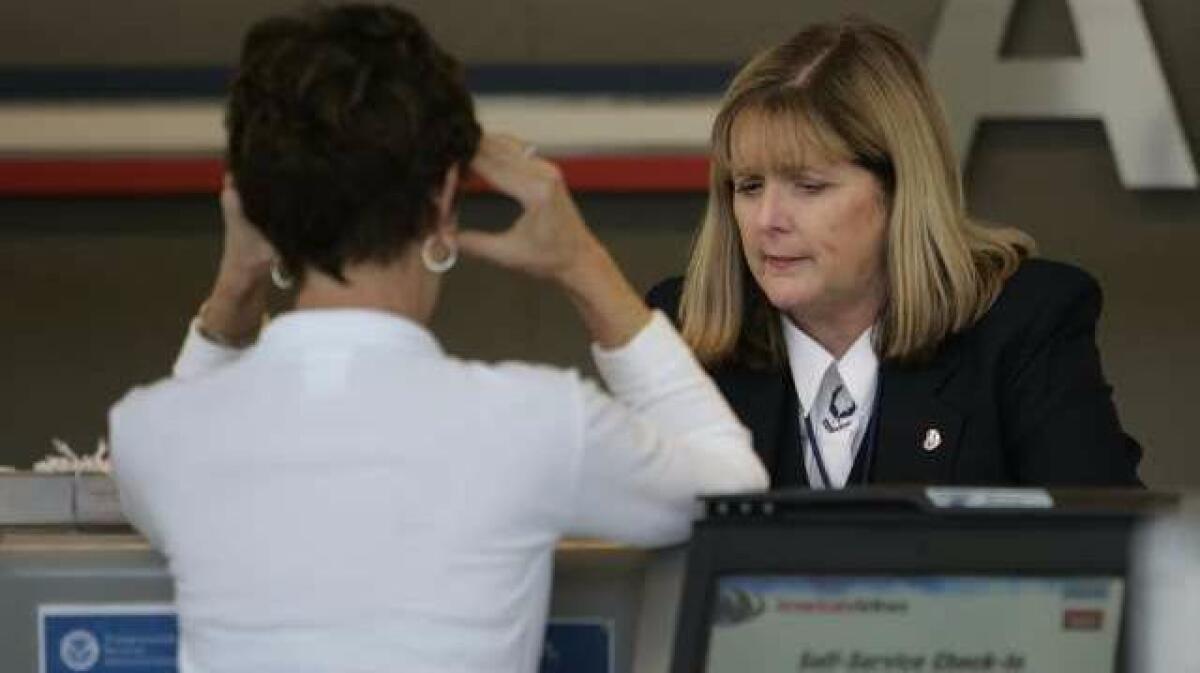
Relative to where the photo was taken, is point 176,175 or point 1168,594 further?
point 176,175

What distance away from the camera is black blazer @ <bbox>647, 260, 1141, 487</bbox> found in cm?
256

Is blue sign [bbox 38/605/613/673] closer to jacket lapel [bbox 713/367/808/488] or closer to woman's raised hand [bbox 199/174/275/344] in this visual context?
woman's raised hand [bbox 199/174/275/344]

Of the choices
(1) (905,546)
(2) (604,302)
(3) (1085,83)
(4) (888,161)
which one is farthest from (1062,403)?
(3) (1085,83)

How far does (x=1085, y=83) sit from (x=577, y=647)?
365cm

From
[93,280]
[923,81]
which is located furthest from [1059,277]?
[93,280]

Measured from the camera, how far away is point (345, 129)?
1811 millimetres

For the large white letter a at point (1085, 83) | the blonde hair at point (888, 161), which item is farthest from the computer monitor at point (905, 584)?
the large white letter a at point (1085, 83)

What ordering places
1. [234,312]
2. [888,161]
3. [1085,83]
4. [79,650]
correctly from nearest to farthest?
[79,650] < [234,312] < [888,161] < [1085,83]

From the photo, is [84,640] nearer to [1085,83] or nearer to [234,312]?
[234,312]

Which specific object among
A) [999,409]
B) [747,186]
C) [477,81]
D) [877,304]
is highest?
[477,81]

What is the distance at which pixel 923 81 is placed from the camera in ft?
8.82

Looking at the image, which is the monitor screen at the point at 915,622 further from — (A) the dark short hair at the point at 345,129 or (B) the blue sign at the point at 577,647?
(A) the dark short hair at the point at 345,129

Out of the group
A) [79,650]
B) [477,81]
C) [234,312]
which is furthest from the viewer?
[477,81]

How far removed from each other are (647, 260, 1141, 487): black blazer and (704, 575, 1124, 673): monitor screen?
791mm
